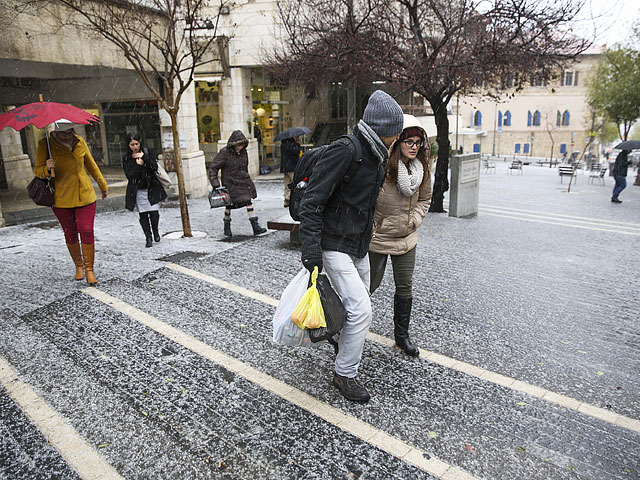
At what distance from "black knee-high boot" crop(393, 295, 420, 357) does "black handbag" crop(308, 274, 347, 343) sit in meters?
1.12

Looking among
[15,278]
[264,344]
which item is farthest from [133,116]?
[264,344]

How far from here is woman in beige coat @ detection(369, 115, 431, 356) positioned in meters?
3.81

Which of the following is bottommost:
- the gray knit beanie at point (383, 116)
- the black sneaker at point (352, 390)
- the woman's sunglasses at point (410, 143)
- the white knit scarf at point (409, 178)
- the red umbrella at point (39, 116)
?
the black sneaker at point (352, 390)

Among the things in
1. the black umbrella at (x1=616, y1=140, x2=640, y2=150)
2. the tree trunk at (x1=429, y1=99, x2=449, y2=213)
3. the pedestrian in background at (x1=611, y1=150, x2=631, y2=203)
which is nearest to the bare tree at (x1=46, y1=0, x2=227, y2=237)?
the tree trunk at (x1=429, y1=99, x2=449, y2=213)

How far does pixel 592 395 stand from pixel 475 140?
2767 inches

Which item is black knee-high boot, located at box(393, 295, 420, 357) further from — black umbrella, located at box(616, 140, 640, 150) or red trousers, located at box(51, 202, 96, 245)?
black umbrella, located at box(616, 140, 640, 150)

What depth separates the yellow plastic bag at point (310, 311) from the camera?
3.00m

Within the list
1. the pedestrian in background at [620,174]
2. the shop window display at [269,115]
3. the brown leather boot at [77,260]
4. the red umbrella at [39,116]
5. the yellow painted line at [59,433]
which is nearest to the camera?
the yellow painted line at [59,433]

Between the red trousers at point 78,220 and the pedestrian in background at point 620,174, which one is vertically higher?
the red trousers at point 78,220

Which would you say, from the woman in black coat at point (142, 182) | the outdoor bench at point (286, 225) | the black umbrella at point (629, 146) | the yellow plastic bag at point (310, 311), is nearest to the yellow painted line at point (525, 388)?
the yellow plastic bag at point (310, 311)

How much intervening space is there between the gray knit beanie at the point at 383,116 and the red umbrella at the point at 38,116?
3.46m

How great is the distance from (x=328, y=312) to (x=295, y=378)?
3.15ft

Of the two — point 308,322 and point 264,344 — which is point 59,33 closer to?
point 264,344

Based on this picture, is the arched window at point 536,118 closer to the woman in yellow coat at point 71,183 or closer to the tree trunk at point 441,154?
the tree trunk at point 441,154
